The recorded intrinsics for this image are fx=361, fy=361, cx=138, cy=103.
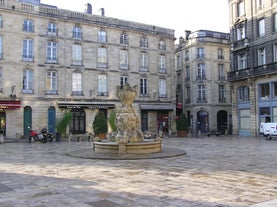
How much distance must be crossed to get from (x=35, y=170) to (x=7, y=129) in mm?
21419

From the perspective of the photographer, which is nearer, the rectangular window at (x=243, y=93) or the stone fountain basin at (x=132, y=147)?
the stone fountain basin at (x=132, y=147)

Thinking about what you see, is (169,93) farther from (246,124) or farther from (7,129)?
(7,129)

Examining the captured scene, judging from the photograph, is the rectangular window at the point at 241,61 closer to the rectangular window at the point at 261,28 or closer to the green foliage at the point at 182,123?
the rectangular window at the point at 261,28

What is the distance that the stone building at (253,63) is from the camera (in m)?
32.8

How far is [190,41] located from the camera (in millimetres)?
48625

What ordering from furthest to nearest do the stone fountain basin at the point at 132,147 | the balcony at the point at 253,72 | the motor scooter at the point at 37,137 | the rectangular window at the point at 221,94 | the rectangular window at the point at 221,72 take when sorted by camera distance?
the rectangular window at the point at 221,72, the rectangular window at the point at 221,94, the balcony at the point at 253,72, the motor scooter at the point at 37,137, the stone fountain basin at the point at 132,147

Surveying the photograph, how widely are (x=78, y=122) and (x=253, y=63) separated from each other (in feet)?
59.6

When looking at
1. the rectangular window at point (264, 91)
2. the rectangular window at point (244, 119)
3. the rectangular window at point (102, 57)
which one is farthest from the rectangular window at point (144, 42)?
the rectangular window at point (264, 91)

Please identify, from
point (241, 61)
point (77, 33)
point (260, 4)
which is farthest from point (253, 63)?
point (77, 33)

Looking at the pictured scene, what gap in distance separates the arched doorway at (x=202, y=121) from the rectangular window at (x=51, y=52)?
2116cm

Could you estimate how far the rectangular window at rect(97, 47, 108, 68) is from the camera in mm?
37000

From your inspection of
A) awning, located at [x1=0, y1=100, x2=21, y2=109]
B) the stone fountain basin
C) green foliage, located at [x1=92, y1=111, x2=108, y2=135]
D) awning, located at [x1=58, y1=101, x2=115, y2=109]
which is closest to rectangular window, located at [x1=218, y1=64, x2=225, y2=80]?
awning, located at [x1=58, y1=101, x2=115, y2=109]

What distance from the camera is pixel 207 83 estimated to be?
47.1 metres

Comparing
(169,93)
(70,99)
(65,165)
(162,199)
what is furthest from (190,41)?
(162,199)
